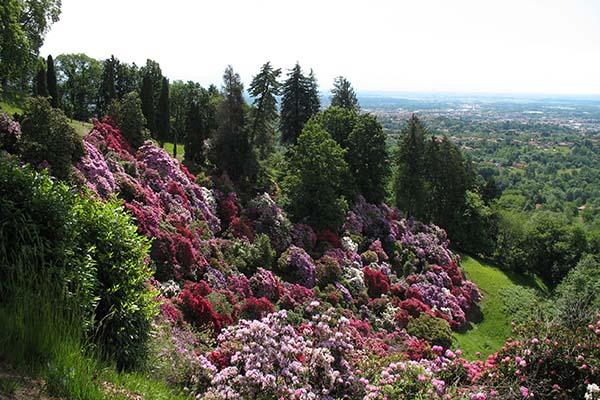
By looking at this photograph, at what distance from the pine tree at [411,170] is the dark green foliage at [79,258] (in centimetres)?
3721

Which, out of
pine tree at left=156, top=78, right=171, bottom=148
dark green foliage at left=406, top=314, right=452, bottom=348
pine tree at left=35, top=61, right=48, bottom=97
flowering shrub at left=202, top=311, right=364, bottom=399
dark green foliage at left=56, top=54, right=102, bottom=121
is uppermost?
dark green foliage at left=56, top=54, right=102, bottom=121

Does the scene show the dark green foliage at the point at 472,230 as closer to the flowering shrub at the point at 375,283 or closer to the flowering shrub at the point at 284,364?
the flowering shrub at the point at 375,283

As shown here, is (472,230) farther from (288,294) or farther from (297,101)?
(288,294)

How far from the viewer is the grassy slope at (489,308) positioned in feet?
96.3

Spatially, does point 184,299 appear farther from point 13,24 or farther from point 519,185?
point 519,185

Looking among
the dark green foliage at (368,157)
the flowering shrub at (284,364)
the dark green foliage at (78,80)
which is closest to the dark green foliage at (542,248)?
the dark green foliage at (368,157)

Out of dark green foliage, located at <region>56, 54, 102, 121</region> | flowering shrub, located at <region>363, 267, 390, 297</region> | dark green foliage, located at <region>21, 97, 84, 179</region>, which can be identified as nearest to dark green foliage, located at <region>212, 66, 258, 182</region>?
flowering shrub, located at <region>363, 267, 390, 297</region>

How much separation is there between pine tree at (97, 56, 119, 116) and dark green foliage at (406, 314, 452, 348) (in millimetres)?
40182

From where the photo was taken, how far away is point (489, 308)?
118 ft

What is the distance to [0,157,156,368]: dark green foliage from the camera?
22.4 feet

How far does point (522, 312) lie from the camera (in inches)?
1340

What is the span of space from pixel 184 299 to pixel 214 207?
11129 millimetres

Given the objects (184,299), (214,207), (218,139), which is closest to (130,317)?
(184,299)

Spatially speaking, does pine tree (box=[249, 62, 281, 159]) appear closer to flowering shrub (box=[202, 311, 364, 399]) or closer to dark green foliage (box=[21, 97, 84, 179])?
dark green foliage (box=[21, 97, 84, 179])
